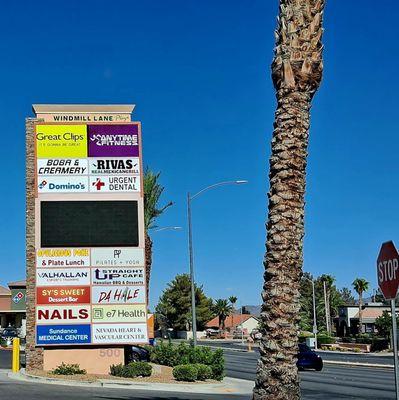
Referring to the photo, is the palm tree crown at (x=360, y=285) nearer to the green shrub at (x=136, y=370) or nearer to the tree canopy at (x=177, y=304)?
the tree canopy at (x=177, y=304)

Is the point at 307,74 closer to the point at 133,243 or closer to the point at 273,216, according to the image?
the point at 273,216

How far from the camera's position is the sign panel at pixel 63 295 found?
2916cm

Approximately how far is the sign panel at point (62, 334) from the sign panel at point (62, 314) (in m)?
0.22

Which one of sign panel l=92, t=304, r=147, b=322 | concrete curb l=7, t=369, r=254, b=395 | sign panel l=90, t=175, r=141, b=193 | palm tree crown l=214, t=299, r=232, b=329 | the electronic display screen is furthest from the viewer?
palm tree crown l=214, t=299, r=232, b=329

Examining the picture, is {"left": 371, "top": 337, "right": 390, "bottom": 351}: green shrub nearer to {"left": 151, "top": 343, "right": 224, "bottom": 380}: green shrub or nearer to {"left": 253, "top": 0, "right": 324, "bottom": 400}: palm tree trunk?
{"left": 151, "top": 343, "right": 224, "bottom": 380}: green shrub

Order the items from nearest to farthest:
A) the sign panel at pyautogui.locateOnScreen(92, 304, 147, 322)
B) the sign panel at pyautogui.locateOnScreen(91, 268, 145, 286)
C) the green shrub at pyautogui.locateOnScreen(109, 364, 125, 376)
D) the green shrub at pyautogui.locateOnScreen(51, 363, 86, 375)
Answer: the green shrub at pyautogui.locateOnScreen(109, 364, 125, 376) < the green shrub at pyautogui.locateOnScreen(51, 363, 86, 375) < the sign panel at pyautogui.locateOnScreen(92, 304, 147, 322) < the sign panel at pyautogui.locateOnScreen(91, 268, 145, 286)

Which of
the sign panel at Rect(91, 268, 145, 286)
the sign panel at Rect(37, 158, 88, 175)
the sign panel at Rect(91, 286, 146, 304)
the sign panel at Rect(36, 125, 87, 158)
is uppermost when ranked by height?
the sign panel at Rect(36, 125, 87, 158)

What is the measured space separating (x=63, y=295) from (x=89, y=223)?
10.3 feet

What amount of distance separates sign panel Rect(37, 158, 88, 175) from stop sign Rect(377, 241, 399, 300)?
22.0 meters

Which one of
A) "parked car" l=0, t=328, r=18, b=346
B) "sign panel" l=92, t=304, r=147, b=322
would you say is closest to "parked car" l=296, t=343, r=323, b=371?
"sign panel" l=92, t=304, r=147, b=322

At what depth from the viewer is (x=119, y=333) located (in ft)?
96.8

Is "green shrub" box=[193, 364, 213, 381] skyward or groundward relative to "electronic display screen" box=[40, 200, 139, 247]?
groundward

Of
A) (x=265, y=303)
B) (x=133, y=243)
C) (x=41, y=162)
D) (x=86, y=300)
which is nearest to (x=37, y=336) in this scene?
(x=86, y=300)

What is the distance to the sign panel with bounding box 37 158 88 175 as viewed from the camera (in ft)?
98.4
